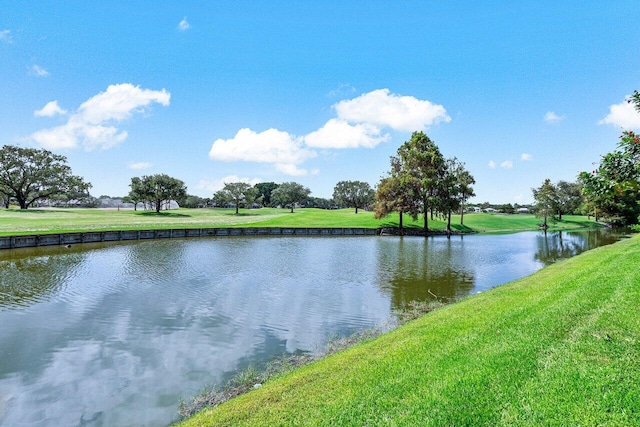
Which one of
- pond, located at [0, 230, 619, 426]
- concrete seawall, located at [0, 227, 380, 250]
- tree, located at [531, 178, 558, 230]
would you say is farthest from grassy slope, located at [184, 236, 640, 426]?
tree, located at [531, 178, 558, 230]

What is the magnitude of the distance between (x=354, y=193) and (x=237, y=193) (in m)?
42.4

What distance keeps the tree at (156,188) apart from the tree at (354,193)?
187 feet

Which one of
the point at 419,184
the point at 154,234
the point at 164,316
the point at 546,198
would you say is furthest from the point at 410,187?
the point at 164,316

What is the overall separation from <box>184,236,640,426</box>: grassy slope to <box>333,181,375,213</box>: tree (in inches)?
4678

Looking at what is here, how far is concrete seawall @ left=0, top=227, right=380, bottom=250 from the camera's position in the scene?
113ft

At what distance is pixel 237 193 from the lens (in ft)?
366

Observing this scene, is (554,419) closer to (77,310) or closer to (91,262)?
(77,310)

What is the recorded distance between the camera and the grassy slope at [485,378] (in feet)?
15.3

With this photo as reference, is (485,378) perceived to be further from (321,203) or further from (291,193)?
(321,203)

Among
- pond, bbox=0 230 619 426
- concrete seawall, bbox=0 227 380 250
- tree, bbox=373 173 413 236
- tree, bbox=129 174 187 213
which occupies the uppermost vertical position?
tree, bbox=129 174 187 213

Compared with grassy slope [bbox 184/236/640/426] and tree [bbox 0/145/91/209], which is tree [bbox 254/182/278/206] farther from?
grassy slope [bbox 184/236/640/426]

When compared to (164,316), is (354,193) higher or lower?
higher

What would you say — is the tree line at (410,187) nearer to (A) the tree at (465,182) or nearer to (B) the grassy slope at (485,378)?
(A) the tree at (465,182)

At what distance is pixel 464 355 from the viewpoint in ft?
21.7
